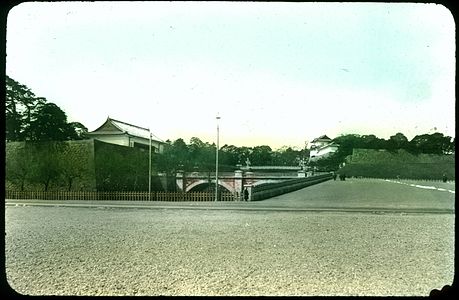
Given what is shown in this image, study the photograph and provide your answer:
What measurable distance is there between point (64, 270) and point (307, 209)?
1312 cm

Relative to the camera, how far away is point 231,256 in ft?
29.9

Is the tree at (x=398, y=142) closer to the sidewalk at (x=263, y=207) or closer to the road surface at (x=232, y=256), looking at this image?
the sidewalk at (x=263, y=207)

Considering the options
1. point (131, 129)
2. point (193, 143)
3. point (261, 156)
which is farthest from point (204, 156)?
point (261, 156)

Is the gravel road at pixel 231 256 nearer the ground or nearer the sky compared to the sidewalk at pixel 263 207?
nearer the sky

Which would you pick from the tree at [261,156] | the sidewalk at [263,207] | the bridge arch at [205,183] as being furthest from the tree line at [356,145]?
the sidewalk at [263,207]

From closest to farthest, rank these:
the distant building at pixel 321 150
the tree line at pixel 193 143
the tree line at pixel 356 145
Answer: the tree line at pixel 193 143, the tree line at pixel 356 145, the distant building at pixel 321 150

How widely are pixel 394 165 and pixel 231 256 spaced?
6322 cm

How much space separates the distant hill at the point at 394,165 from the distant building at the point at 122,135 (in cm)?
3412

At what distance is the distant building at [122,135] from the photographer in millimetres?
45312

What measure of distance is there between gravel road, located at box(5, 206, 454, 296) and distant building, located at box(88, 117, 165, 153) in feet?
98.2

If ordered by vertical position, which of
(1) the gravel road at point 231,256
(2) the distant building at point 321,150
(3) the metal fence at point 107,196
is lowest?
(3) the metal fence at point 107,196

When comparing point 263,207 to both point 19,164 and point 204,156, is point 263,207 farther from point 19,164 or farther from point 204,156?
point 204,156

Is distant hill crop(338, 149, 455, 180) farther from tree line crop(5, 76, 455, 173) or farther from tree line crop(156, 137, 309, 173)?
tree line crop(156, 137, 309, 173)

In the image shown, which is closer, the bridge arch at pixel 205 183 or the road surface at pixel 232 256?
the road surface at pixel 232 256
